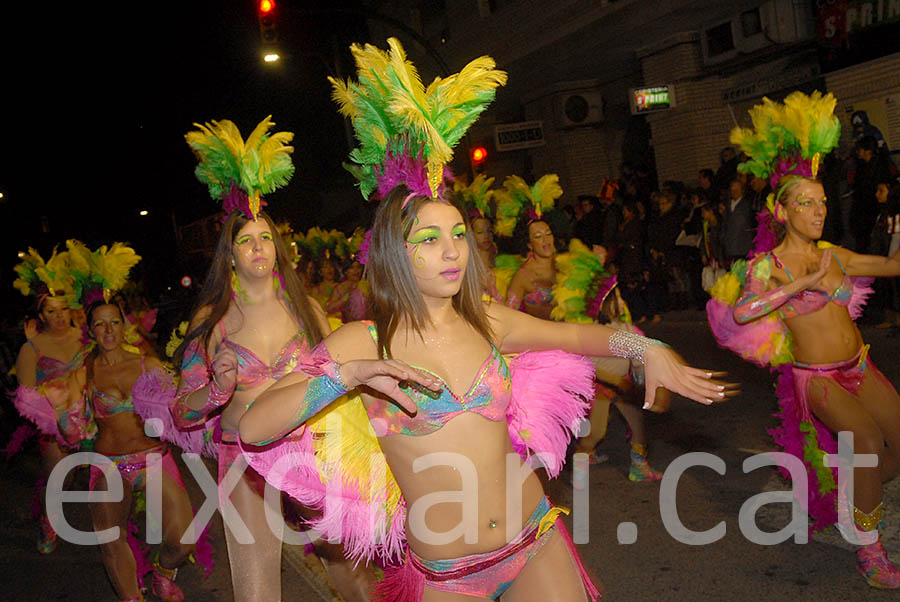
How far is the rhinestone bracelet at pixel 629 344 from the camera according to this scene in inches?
119

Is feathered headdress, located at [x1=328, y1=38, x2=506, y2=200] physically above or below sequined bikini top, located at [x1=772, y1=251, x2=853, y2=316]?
above

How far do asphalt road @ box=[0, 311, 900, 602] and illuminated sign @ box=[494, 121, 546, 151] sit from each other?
7.57 metres

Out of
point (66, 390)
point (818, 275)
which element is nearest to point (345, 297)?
point (66, 390)

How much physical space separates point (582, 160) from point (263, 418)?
773 inches

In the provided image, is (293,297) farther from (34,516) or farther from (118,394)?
(34,516)

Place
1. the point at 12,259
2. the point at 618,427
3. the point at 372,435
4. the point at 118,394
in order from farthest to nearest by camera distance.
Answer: the point at 12,259 < the point at 618,427 < the point at 118,394 < the point at 372,435

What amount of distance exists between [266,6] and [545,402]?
37.5 feet

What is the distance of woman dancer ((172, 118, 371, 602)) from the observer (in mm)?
4207

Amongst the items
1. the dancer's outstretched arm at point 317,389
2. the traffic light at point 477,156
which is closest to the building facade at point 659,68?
the traffic light at point 477,156

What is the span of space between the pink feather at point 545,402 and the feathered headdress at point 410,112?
813 mm

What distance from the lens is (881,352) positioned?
8758mm

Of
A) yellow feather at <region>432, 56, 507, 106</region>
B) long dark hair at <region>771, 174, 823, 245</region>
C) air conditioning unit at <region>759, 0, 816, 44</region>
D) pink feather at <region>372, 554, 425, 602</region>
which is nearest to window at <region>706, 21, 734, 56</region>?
air conditioning unit at <region>759, 0, 816, 44</region>

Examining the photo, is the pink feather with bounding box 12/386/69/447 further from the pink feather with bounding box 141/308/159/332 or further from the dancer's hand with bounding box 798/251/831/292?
the dancer's hand with bounding box 798/251/831/292

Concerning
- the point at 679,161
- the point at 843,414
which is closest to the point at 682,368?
the point at 843,414
